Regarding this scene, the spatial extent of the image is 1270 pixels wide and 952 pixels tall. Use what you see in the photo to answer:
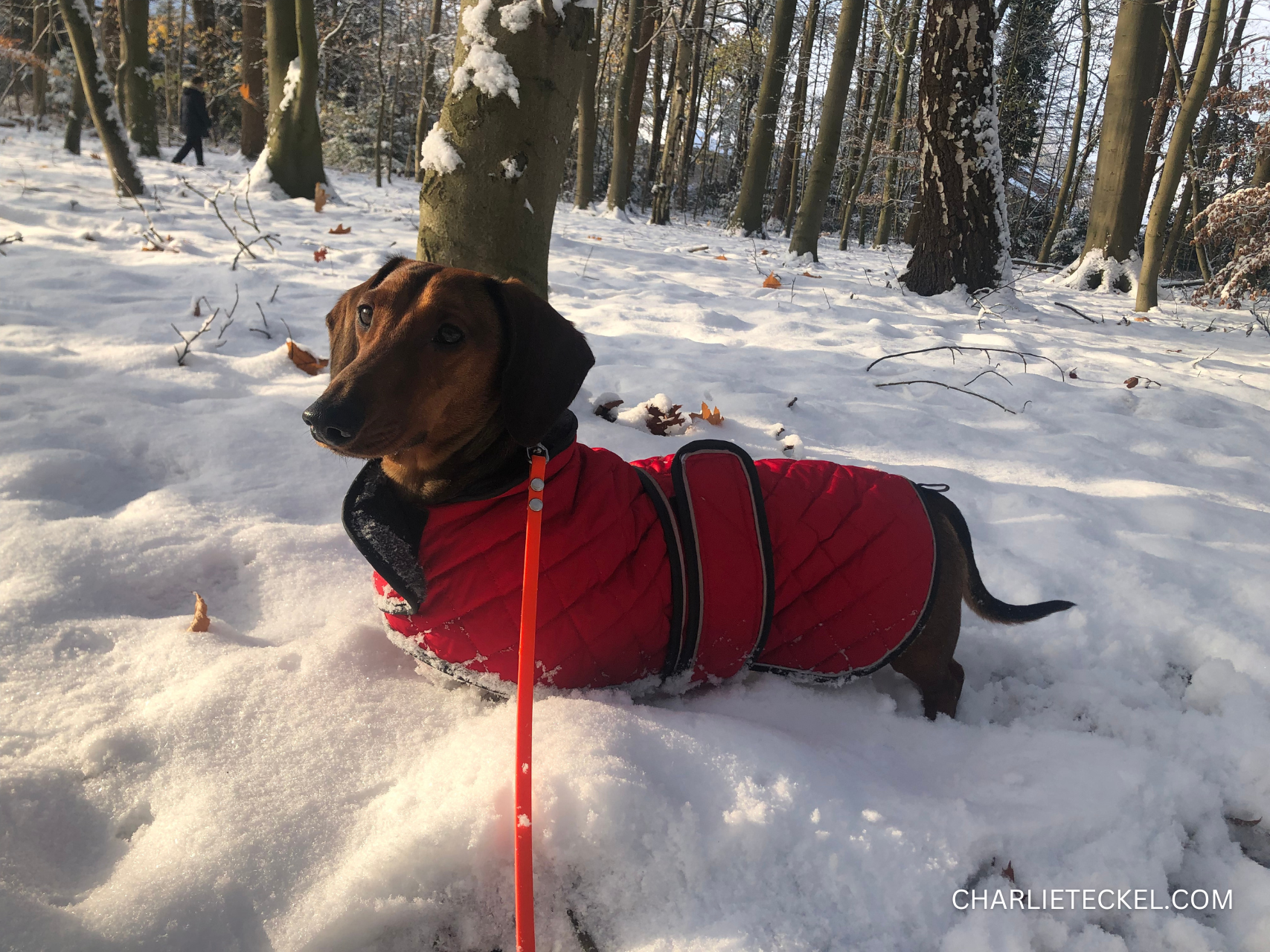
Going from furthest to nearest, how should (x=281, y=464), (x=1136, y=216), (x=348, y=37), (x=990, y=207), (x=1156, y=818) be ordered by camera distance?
(x=348, y=37), (x=1136, y=216), (x=990, y=207), (x=281, y=464), (x=1156, y=818)

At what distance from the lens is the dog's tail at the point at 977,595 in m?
2.28

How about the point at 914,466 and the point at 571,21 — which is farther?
the point at 914,466

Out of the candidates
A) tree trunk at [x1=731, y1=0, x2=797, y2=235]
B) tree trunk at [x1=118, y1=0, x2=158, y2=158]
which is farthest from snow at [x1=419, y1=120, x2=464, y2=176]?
tree trunk at [x1=118, y1=0, x2=158, y2=158]

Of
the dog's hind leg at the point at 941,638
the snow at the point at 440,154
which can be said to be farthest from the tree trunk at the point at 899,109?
the dog's hind leg at the point at 941,638

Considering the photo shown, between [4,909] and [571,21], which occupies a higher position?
[571,21]

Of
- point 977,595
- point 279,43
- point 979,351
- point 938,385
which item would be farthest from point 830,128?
point 977,595

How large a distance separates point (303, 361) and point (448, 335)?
2.60m

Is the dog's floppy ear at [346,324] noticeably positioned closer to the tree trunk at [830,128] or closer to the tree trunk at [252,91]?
the tree trunk at [830,128]

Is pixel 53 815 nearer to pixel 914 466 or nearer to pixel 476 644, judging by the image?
pixel 476 644

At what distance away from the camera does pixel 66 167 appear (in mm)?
11609

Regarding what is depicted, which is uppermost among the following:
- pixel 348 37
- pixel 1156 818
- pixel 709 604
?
pixel 348 37

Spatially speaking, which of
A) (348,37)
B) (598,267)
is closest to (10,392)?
(598,267)

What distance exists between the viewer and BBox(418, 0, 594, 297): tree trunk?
3.21 meters

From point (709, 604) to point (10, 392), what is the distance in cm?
342
